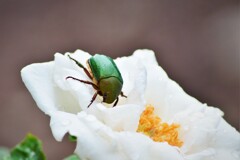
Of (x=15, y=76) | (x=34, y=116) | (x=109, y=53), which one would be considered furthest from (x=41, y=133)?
(x=109, y=53)

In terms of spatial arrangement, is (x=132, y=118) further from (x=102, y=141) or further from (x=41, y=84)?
(x=41, y=84)

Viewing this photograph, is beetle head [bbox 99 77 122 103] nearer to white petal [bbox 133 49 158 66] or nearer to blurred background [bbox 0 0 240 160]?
white petal [bbox 133 49 158 66]

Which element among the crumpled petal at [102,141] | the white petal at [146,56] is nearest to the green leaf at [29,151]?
the crumpled petal at [102,141]

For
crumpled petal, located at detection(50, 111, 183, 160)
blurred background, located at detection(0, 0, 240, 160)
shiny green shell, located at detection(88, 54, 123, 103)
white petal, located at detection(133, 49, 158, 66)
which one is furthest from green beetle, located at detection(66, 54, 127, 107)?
blurred background, located at detection(0, 0, 240, 160)

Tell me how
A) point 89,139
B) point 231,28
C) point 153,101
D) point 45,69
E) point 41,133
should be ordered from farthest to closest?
1. point 231,28
2. point 41,133
3. point 153,101
4. point 45,69
5. point 89,139

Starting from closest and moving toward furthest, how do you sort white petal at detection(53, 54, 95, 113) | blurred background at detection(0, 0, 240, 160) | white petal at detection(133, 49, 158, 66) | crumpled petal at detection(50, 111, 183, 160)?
crumpled petal at detection(50, 111, 183, 160)
white petal at detection(53, 54, 95, 113)
white petal at detection(133, 49, 158, 66)
blurred background at detection(0, 0, 240, 160)

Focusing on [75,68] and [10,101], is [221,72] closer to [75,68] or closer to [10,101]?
[10,101]
